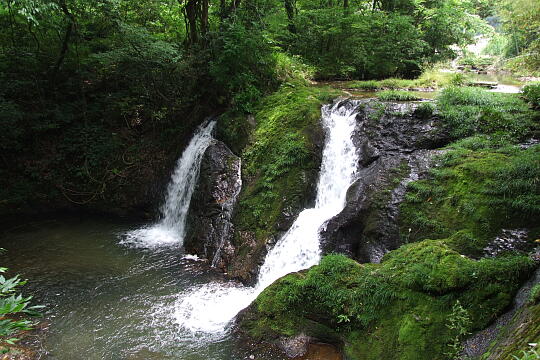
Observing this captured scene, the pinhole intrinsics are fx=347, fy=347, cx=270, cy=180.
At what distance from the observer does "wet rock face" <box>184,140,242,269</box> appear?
805 cm

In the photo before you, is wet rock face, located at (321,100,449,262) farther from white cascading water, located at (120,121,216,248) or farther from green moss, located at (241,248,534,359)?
white cascading water, located at (120,121,216,248)

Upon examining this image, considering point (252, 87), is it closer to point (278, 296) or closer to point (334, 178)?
point (334, 178)

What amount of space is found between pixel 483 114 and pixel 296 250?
15.6 ft

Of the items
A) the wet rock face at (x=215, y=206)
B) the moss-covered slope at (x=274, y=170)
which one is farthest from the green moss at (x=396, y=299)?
the wet rock face at (x=215, y=206)

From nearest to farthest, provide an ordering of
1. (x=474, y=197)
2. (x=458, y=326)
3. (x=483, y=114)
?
(x=458, y=326) < (x=474, y=197) < (x=483, y=114)

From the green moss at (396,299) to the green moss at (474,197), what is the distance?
67 cm

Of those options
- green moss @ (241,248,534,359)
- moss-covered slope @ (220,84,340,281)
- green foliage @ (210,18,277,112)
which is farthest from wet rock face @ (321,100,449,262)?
green foliage @ (210,18,277,112)

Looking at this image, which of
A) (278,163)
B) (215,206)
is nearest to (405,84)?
(278,163)

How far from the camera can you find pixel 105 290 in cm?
691

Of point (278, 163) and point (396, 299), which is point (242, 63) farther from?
point (396, 299)

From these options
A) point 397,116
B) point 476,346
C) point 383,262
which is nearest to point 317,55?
point 397,116

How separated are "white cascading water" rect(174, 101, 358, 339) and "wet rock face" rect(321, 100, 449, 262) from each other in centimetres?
29

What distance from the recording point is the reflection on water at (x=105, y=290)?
530 cm

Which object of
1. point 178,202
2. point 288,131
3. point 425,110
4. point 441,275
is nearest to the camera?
point 441,275
